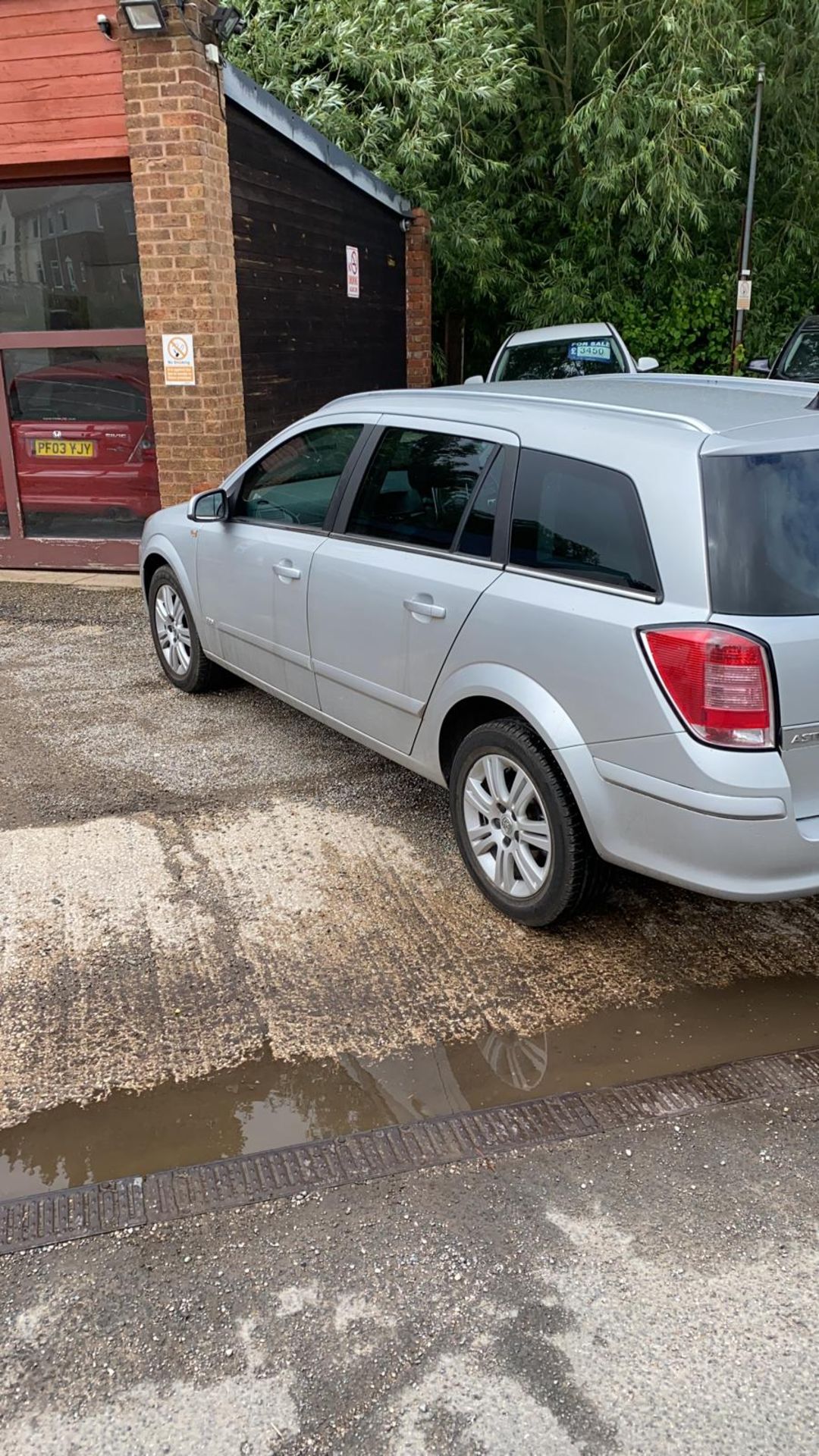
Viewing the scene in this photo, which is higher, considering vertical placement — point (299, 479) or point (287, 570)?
point (299, 479)

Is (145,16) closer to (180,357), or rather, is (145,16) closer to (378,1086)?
(180,357)

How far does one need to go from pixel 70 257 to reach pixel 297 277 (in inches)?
80.0

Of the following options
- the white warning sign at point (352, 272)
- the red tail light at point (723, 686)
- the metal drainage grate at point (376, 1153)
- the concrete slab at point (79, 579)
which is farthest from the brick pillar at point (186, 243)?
the metal drainage grate at point (376, 1153)

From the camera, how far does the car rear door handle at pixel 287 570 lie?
4.84 metres

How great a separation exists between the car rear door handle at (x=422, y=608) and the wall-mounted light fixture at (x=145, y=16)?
5696 millimetres

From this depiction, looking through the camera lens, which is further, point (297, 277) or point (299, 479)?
point (297, 277)

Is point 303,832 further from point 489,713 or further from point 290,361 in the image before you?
point 290,361

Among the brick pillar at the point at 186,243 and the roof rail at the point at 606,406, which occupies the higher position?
the brick pillar at the point at 186,243

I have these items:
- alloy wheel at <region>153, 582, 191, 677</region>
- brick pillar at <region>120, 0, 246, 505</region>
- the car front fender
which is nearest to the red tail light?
the car front fender

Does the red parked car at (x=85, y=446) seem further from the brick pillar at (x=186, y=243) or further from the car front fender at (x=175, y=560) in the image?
the car front fender at (x=175, y=560)

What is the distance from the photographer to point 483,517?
3871 mm

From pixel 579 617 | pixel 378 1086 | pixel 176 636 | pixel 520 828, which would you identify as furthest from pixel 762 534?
pixel 176 636

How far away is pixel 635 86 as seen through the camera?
13031 millimetres

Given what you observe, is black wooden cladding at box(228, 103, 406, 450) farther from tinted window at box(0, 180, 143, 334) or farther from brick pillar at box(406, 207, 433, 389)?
tinted window at box(0, 180, 143, 334)
